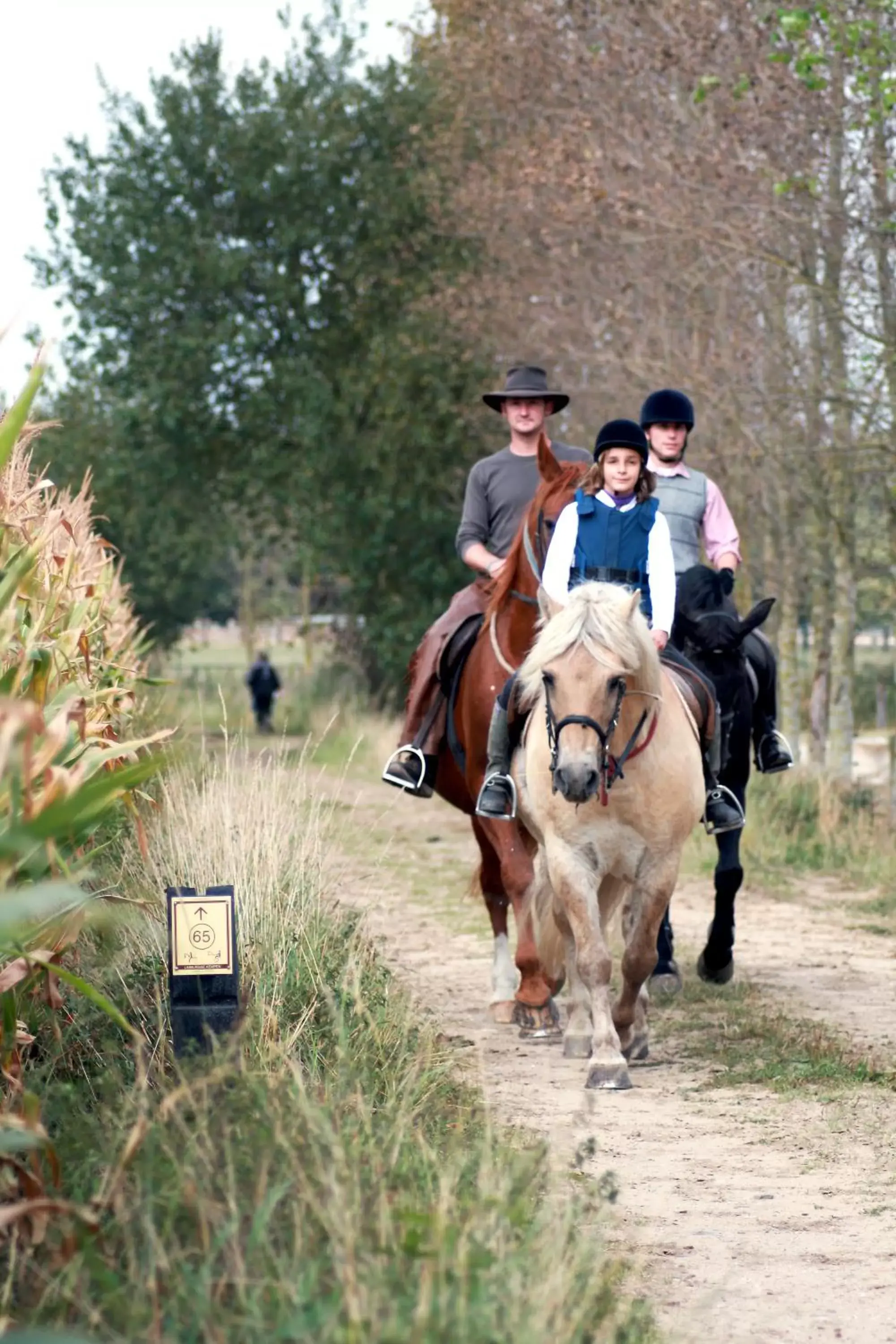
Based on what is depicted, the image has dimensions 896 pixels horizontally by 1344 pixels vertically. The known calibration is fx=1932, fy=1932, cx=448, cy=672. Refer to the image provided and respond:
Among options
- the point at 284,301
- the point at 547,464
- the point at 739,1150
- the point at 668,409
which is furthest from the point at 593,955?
the point at 284,301

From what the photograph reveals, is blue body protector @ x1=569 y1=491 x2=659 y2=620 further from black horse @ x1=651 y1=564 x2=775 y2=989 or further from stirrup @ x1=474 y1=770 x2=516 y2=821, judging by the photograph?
black horse @ x1=651 y1=564 x2=775 y2=989

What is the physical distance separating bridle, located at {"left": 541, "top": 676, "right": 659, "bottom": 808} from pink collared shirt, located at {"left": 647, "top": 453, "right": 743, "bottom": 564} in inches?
83.3

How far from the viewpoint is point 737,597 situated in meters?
19.2

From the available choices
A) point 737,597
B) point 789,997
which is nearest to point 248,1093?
point 789,997

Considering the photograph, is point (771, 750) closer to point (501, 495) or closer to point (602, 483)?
point (501, 495)

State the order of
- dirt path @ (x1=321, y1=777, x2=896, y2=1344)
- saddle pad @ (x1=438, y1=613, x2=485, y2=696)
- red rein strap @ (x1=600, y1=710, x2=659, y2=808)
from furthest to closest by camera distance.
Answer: saddle pad @ (x1=438, y1=613, x2=485, y2=696) → red rein strap @ (x1=600, y1=710, x2=659, y2=808) → dirt path @ (x1=321, y1=777, x2=896, y2=1344)

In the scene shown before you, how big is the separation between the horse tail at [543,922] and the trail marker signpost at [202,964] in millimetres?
2890

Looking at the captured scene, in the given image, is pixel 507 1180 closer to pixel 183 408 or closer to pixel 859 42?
pixel 859 42

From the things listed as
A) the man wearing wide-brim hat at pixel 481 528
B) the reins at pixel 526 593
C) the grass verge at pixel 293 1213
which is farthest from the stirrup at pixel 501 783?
the grass verge at pixel 293 1213

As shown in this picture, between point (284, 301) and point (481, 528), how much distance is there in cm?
2078

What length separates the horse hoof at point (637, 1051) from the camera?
8008mm

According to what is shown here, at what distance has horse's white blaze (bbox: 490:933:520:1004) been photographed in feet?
30.2

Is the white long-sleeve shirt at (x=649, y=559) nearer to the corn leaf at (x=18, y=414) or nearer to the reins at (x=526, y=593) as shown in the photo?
the reins at (x=526, y=593)

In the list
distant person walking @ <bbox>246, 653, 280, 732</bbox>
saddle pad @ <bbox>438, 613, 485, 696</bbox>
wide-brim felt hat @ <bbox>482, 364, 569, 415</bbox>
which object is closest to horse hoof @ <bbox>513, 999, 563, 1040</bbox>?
saddle pad @ <bbox>438, 613, 485, 696</bbox>
